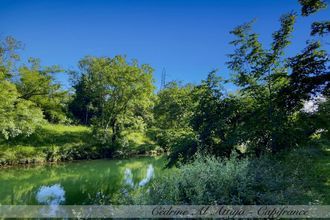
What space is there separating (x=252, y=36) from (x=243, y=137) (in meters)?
4.62

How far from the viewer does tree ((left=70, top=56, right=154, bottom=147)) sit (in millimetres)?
29781

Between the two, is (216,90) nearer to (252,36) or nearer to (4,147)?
(252,36)

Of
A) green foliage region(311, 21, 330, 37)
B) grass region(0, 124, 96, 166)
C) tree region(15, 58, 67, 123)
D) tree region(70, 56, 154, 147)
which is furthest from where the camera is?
tree region(70, 56, 154, 147)

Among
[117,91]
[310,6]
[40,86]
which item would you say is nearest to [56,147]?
[40,86]

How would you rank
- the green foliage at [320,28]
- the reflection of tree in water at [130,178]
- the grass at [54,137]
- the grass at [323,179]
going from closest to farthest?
the grass at [323,179] → the green foliage at [320,28] → the reflection of tree in water at [130,178] → the grass at [54,137]

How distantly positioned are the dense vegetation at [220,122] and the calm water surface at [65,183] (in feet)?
9.49

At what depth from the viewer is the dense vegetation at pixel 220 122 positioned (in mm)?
6945

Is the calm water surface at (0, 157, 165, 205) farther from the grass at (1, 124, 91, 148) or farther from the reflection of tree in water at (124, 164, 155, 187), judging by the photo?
the grass at (1, 124, 91, 148)

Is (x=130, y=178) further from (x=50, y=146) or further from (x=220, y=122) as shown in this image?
(x=50, y=146)

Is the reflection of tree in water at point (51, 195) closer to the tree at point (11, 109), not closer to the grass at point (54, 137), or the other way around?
the tree at point (11, 109)

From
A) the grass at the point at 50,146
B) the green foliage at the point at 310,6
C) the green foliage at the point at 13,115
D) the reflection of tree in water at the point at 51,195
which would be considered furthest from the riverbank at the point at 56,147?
the green foliage at the point at 310,6

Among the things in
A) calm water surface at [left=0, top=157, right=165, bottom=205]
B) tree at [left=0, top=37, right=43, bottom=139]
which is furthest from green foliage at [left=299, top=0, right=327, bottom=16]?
tree at [left=0, top=37, right=43, bottom=139]

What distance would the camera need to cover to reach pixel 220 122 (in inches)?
499

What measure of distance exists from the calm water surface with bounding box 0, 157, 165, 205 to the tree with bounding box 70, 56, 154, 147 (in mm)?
8557
